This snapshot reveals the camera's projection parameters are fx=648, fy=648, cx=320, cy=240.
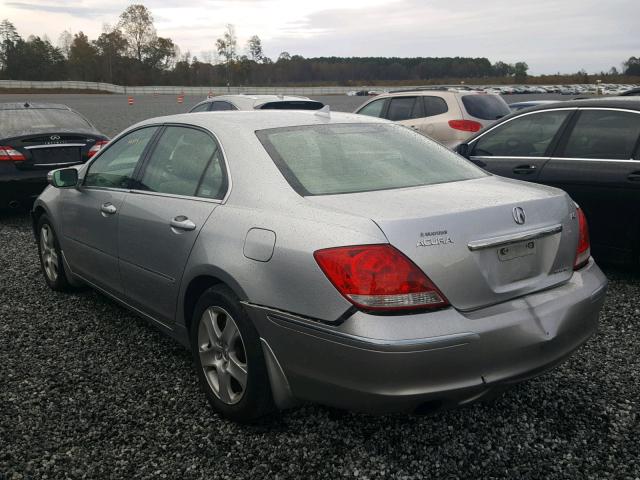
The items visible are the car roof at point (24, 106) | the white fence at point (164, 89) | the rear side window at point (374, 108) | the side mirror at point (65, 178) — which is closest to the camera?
the side mirror at point (65, 178)

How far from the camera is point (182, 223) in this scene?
340cm

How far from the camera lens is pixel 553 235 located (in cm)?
294

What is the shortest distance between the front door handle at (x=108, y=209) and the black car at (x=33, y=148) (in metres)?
3.99

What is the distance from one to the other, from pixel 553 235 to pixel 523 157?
3387mm

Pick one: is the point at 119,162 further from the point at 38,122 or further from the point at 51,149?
the point at 38,122

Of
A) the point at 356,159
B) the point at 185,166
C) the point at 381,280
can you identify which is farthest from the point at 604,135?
the point at 381,280

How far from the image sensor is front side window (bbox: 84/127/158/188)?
13.9 ft

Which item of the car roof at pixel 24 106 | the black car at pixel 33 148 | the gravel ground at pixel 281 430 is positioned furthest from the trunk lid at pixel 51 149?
the gravel ground at pixel 281 430

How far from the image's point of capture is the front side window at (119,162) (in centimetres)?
422

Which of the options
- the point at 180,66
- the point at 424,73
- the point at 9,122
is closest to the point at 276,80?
the point at 180,66

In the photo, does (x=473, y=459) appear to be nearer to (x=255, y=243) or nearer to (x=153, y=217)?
(x=255, y=243)

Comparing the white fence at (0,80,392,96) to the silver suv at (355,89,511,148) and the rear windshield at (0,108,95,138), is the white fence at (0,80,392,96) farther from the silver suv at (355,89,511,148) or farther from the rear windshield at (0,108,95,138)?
the rear windshield at (0,108,95,138)

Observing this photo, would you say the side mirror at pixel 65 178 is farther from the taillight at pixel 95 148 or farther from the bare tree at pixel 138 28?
the bare tree at pixel 138 28

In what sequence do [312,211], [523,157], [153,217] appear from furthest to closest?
[523,157]
[153,217]
[312,211]
